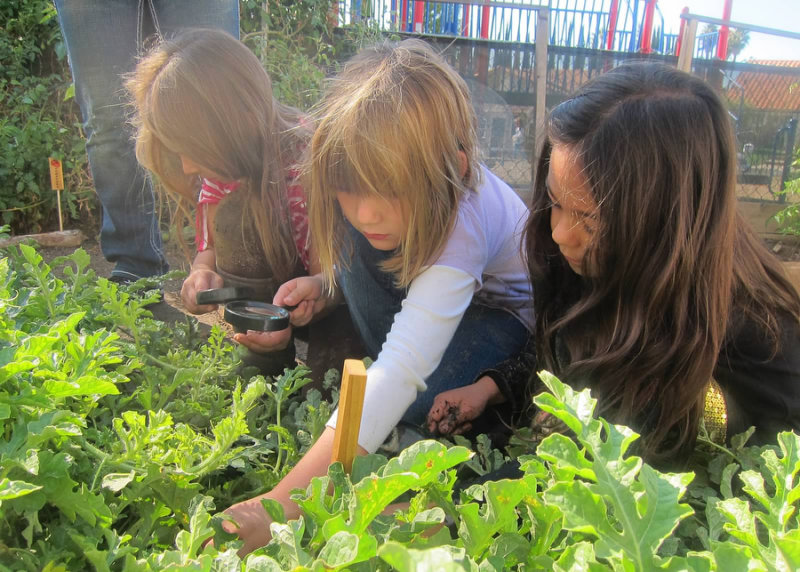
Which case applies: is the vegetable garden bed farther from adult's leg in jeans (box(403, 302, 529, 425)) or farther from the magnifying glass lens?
adult's leg in jeans (box(403, 302, 529, 425))

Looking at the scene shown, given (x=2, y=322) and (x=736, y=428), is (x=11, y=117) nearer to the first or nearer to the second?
(x=2, y=322)

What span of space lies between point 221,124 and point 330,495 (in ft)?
4.05

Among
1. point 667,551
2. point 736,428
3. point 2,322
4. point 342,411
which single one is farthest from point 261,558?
point 736,428

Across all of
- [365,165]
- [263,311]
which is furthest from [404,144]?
[263,311]

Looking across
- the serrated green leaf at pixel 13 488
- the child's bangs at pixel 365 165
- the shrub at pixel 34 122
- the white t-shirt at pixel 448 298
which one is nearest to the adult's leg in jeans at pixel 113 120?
the child's bangs at pixel 365 165

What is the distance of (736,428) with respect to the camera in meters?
1.30

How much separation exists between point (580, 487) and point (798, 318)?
978 millimetres

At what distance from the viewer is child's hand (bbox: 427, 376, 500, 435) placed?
1.42m

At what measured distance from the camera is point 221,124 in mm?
1769

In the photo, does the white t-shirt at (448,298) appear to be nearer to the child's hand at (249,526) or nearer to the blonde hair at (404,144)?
the blonde hair at (404,144)

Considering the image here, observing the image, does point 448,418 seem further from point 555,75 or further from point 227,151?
point 555,75

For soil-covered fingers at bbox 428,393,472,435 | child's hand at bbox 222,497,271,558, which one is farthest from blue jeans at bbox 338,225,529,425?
child's hand at bbox 222,497,271,558

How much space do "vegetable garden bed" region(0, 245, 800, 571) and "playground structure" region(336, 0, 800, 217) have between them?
4.59m

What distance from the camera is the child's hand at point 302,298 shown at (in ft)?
5.43
